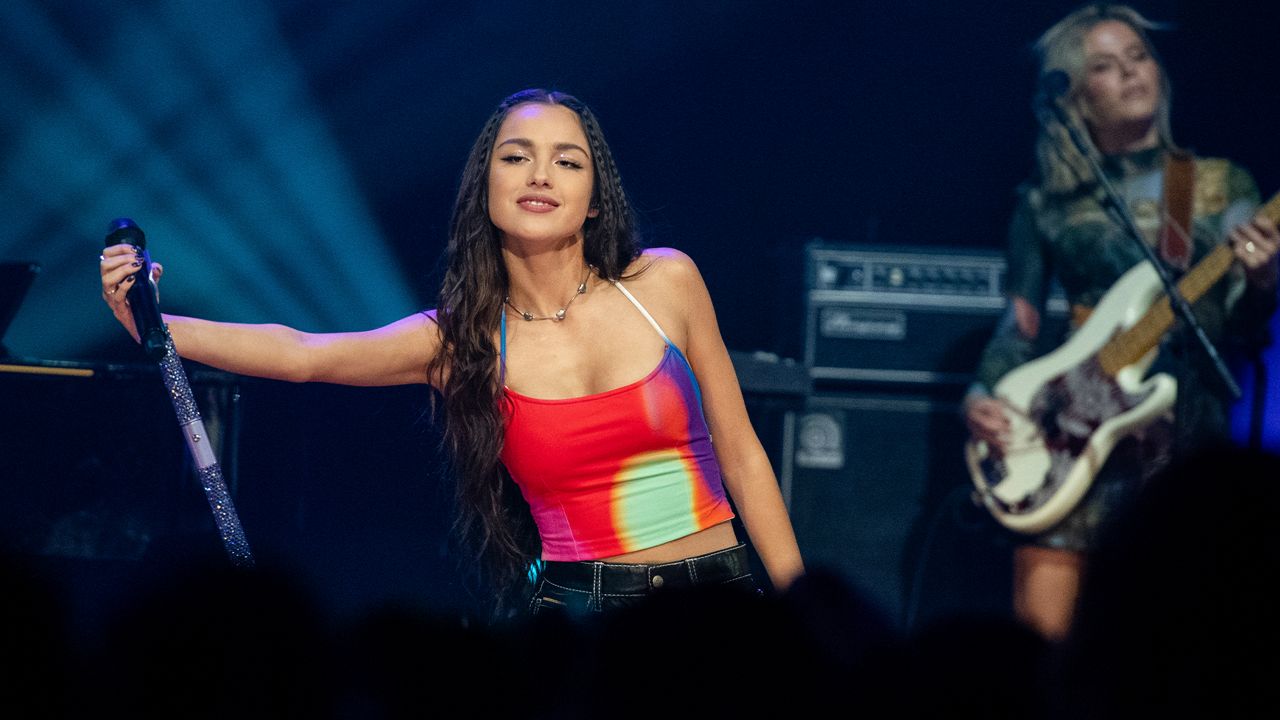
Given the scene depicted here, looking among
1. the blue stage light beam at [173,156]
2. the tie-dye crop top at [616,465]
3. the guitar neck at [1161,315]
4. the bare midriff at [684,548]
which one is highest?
the blue stage light beam at [173,156]

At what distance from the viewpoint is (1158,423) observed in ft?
13.8

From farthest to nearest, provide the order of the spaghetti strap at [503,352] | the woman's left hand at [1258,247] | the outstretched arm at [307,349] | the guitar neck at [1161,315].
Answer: the guitar neck at [1161,315] → the woman's left hand at [1258,247] → the spaghetti strap at [503,352] → the outstretched arm at [307,349]

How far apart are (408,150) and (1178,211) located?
324 cm

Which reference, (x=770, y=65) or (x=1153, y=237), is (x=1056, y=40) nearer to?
(x=1153, y=237)

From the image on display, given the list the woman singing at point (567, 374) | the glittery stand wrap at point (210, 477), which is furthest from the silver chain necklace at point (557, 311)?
the glittery stand wrap at point (210, 477)

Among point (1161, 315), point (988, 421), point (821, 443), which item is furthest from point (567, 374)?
point (821, 443)

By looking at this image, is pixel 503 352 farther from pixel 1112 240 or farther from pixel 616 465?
pixel 1112 240

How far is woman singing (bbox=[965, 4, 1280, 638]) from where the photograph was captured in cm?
407

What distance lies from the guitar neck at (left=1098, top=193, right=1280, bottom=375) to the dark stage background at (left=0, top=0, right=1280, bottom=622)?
0.92 metres

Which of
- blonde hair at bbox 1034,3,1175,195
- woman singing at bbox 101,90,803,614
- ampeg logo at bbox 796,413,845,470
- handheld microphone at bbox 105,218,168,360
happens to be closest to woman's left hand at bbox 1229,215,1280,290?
blonde hair at bbox 1034,3,1175,195

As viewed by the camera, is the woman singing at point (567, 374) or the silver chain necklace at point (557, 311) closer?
the woman singing at point (567, 374)

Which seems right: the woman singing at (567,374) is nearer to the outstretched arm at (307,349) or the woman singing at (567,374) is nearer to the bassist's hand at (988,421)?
the outstretched arm at (307,349)

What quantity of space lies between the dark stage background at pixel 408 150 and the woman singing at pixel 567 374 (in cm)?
126

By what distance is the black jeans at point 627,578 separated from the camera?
7.96 ft
